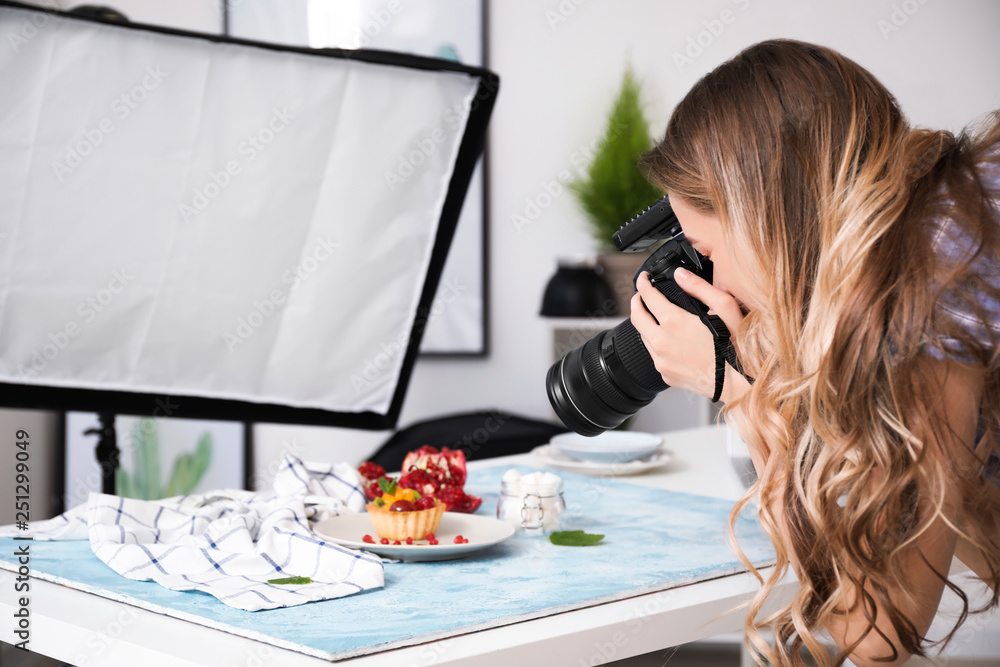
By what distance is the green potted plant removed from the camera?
2.43 m

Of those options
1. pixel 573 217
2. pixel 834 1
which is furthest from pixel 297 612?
pixel 834 1

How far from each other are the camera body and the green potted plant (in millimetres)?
1505

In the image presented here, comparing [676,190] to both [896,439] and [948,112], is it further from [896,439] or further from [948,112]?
[948,112]

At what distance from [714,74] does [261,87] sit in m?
0.63

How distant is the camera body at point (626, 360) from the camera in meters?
0.81

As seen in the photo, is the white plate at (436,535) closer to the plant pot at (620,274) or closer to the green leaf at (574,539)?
the green leaf at (574,539)

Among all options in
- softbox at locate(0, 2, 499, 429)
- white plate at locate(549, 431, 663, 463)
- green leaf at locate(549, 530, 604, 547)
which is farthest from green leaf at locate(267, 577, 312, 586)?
white plate at locate(549, 431, 663, 463)

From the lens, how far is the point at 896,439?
2.10 ft

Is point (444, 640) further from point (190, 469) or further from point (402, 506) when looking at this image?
point (190, 469)

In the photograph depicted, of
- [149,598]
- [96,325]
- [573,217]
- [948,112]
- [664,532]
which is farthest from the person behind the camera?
[573,217]

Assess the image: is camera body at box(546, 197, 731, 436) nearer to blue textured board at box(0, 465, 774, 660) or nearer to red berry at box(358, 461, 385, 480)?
blue textured board at box(0, 465, 774, 660)

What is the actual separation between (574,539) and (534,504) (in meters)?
0.08

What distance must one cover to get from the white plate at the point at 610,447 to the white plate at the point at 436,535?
0.38m

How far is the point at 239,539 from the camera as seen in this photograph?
2.86 feet
